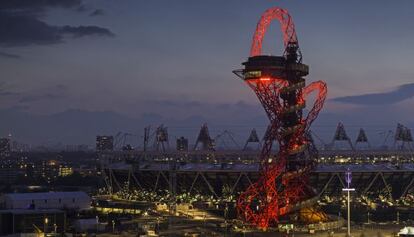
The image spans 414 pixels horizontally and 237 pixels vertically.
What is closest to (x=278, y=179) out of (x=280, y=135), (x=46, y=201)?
(x=280, y=135)

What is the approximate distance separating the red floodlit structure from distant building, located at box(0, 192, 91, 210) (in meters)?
29.2

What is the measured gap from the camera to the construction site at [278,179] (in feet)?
222

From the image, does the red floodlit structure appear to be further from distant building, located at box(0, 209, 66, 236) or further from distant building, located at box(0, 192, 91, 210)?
distant building, located at box(0, 192, 91, 210)

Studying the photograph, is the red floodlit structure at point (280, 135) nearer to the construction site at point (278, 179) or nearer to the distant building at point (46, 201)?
the construction site at point (278, 179)

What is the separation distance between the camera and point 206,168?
110625 millimetres

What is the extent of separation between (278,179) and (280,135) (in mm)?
7707

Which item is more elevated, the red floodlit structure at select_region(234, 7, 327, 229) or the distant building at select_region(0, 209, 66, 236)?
the red floodlit structure at select_region(234, 7, 327, 229)

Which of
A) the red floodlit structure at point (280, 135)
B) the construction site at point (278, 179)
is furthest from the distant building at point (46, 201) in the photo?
the red floodlit structure at point (280, 135)

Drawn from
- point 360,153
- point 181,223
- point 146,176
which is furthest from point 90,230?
point 360,153

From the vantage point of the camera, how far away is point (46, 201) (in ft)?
288

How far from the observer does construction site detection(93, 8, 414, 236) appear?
6775cm

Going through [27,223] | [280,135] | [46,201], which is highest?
[280,135]

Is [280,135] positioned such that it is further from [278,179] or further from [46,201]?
[46,201]

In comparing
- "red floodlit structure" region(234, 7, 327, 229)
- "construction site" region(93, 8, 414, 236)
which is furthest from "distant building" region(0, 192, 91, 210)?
"red floodlit structure" region(234, 7, 327, 229)
